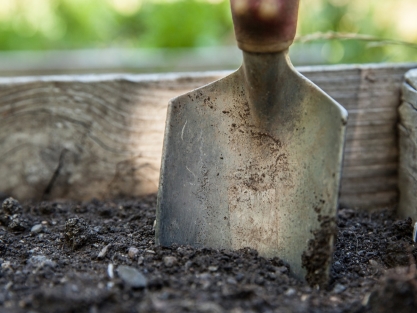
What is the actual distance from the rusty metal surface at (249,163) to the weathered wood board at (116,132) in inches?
16.0

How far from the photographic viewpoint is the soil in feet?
3.70

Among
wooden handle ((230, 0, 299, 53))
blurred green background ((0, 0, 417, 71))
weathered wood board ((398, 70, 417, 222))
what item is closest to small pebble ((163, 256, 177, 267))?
wooden handle ((230, 0, 299, 53))

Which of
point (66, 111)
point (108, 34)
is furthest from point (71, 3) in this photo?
point (66, 111)

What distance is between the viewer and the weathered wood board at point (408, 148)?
5.48 ft

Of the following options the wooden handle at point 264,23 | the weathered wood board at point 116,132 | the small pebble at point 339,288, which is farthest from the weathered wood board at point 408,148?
the wooden handle at point 264,23

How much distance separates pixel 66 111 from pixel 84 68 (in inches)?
64.5

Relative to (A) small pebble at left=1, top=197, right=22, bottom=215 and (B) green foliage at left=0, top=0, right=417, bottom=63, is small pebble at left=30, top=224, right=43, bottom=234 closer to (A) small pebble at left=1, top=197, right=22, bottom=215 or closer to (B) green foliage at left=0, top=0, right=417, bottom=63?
(A) small pebble at left=1, top=197, right=22, bottom=215

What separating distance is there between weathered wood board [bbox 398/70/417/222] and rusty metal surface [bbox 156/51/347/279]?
465mm

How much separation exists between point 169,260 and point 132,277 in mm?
122

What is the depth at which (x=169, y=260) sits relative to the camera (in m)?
1.32

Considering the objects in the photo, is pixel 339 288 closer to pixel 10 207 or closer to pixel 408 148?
pixel 408 148

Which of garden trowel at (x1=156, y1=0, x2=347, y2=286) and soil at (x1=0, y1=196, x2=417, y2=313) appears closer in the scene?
soil at (x1=0, y1=196, x2=417, y2=313)

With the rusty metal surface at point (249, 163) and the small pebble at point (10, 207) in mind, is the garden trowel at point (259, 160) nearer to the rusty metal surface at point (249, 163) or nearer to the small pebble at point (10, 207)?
the rusty metal surface at point (249, 163)

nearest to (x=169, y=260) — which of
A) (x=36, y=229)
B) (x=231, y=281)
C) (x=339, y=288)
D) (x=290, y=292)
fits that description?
(x=231, y=281)
